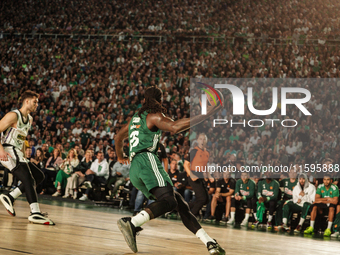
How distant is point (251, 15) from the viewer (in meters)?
20.7

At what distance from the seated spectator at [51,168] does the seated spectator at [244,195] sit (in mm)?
5578

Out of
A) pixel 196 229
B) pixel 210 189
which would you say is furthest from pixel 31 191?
pixel 210 189

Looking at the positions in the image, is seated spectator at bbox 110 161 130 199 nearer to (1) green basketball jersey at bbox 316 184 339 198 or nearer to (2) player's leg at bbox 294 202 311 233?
(2) player's leg at bbox 294 202 311 233

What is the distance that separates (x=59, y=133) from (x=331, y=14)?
13395mm

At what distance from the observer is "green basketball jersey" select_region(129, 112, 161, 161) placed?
14.3ft

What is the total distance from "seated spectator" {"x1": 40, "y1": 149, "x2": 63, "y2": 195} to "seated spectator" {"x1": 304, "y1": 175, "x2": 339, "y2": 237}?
7219 millimetres

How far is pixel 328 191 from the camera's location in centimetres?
814

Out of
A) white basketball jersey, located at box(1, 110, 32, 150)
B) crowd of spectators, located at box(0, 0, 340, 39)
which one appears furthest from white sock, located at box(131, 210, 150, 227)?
crowd of spectators, located at box(0, 0, 340, 39)

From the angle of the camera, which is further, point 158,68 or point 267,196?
point 158,68

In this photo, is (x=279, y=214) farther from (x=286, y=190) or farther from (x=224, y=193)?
(x=224, y=193)

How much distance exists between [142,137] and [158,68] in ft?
44.7

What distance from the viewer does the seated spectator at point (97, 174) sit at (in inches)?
436

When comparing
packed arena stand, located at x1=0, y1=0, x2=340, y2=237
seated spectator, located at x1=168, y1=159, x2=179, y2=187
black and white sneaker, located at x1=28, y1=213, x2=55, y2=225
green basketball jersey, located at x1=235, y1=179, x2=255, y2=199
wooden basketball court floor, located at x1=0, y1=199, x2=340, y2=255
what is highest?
packed arena stand, located at x1=0, y1=0, x2=340, y2=237

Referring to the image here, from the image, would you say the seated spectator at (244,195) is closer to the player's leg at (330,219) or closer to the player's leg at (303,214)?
the player's leg at (303,214)
